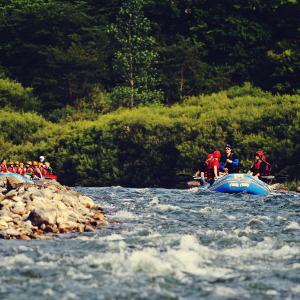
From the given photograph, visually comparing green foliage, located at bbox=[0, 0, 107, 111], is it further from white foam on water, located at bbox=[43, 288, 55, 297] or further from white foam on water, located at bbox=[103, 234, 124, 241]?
white foam on water, located at bbox=[43, 288, 55, 297]

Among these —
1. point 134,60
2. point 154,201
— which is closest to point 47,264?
point 154,201

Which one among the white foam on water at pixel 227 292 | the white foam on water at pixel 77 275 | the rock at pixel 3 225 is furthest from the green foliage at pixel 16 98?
the white foam on water at pixel 227 292

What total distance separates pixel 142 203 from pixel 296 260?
480 inches

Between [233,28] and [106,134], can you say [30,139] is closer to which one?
[106,134]

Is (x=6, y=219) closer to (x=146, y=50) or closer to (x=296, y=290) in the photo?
(x=296, y=290)

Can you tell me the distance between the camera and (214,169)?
104 ft

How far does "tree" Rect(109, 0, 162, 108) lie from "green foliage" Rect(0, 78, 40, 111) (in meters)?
7.11

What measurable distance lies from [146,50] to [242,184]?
1123 inches

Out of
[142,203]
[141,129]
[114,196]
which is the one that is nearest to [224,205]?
[142,203]

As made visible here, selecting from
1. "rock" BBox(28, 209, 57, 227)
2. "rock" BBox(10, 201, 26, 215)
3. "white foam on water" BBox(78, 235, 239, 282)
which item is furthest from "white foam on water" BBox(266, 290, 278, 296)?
"rock" BBox(10, 201, 26, 215)

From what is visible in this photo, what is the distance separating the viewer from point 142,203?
2623 centimetres

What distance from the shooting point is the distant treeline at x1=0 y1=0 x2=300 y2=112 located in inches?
2239

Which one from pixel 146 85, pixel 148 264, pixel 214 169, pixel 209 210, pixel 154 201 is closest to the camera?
pixel 148 264

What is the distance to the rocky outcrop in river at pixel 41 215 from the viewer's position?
58.4 ft
